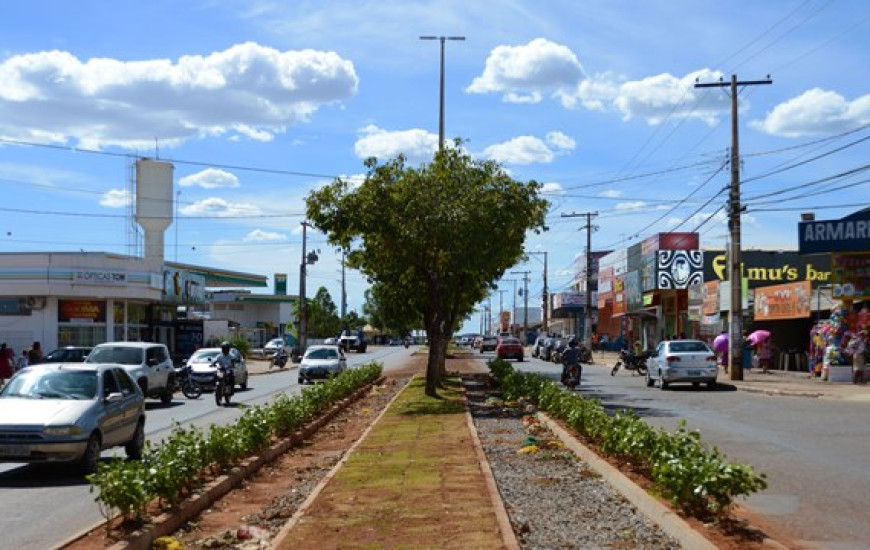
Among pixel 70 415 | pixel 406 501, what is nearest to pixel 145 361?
pixel 70 415

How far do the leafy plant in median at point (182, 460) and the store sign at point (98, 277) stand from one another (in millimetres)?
31427

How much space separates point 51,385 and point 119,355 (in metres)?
14.0

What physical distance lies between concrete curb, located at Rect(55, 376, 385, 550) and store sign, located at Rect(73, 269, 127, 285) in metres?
32.2

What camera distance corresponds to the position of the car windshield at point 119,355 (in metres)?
27.2

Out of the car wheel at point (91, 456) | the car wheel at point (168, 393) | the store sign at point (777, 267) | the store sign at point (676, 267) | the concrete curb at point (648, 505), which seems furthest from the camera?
the store sign at point (676, 267)

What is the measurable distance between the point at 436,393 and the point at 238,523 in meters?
19.2

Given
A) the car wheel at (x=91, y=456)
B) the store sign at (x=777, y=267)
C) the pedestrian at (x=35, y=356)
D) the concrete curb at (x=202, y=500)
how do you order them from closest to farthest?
the concrete curb at (x=202, y=500)
the car wheel at (x=91, y=456)
the pedestrian at (x=35, y=356)
the store sign at (x=777, y=267)

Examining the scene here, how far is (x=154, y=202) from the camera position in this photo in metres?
67.2

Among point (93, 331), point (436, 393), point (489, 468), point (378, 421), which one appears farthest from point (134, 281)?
point (489, 468)

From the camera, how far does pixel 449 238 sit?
2505 centimetres

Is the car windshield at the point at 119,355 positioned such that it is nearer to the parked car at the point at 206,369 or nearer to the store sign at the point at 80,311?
the parked car at the point at 206,369

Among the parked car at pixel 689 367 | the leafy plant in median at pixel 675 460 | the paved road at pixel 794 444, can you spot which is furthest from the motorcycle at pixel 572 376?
the leafy plant in median at pixel 675 460

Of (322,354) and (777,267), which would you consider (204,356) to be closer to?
(322,354)

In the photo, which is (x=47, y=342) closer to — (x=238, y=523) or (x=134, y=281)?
(x=134, y=281)
